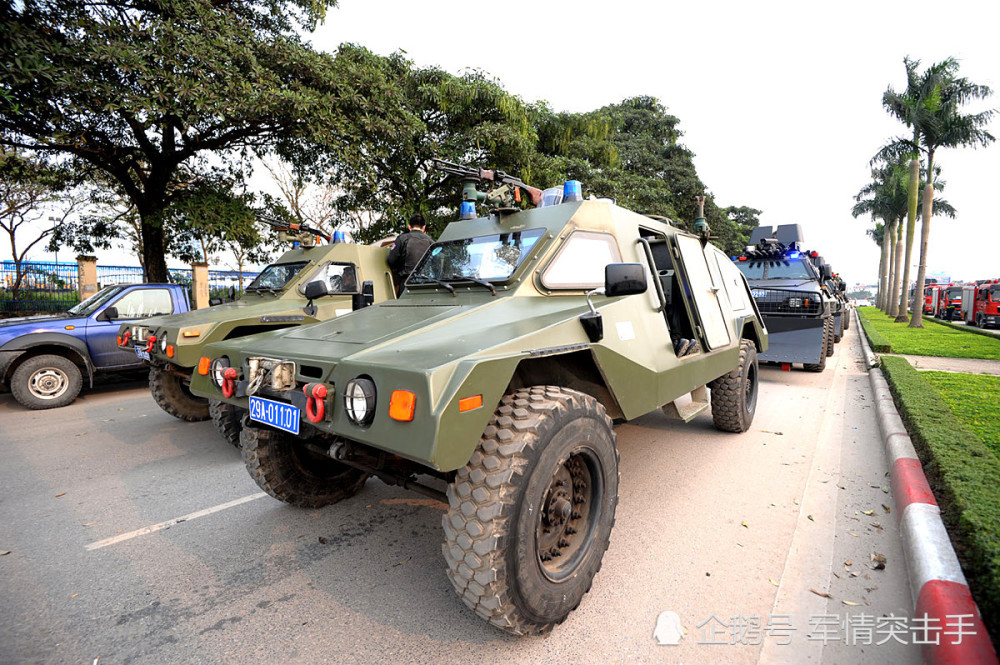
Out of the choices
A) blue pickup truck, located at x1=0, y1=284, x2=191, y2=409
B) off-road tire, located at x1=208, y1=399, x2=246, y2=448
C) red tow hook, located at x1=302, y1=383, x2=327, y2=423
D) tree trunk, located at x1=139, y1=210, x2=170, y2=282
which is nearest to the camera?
red tow hook, located at x1=302, y1=383, x2=327, y2=423

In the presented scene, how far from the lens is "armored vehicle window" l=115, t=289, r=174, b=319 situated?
7.34 meters

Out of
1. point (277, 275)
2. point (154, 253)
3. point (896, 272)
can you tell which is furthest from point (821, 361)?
point (896, 272)

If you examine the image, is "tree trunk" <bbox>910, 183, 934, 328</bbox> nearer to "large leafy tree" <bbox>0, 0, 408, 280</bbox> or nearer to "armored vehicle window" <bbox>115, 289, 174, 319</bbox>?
"large leafy tree" <bbox>0, 0, 408, 280</bbox>

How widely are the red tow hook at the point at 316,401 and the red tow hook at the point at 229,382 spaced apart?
0.81 m

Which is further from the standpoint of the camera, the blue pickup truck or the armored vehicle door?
the blue pickup truck

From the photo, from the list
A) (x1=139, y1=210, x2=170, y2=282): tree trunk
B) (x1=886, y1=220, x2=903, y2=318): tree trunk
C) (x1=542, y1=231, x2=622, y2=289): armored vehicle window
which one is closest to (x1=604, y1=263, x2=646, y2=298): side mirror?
(x1=542, y1=231, x2=622, y2=289): armored vehicle window

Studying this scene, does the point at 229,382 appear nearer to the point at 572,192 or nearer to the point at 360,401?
the point at 360,401

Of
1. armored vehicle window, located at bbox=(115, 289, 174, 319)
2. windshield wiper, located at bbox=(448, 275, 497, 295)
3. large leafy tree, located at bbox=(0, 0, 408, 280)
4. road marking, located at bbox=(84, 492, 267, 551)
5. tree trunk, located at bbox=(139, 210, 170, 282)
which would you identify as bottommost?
road marking, located at bbox=(84, 492, 267, 551)

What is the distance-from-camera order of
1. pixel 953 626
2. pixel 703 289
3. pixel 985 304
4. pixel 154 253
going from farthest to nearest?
pixel 985 304
pixel 154 253
pixel 703 289
pixel 953 626

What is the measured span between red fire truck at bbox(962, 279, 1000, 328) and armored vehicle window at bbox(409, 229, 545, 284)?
25.8 metres

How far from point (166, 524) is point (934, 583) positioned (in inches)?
173

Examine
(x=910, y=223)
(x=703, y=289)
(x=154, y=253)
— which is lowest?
(x=703, y=289)

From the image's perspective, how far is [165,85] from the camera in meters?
8.12

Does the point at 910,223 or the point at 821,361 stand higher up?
the point at 910,223
